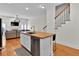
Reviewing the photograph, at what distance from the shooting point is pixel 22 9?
169 cm

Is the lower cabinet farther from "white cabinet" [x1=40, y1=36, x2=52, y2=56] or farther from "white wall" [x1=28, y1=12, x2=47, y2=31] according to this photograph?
"white wall" [x1=28, y1=12, x2=47, y2=31]

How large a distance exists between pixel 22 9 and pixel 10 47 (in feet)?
2.51

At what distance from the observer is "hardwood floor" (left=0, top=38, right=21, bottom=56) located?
5.50 feet

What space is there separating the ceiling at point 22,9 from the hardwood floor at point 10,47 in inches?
20.6

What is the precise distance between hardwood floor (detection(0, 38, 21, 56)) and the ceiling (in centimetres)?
52

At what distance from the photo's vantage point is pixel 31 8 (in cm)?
171

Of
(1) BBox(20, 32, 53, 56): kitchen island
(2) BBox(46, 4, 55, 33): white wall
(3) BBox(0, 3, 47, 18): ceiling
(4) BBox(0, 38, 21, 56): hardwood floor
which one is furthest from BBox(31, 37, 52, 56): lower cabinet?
(3) BBox(0, 3, 47, 18): ceiling

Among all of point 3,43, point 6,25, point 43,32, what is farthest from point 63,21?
point 3,43

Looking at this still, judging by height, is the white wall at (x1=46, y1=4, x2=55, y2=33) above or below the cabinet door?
above

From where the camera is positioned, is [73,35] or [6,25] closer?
[6,25]

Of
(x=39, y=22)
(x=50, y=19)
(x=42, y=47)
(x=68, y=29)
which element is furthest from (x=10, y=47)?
(x=68, y=29)

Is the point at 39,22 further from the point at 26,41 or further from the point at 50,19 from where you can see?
the point at 26,41

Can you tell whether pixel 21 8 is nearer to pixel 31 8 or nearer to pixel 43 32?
pixel 31 8

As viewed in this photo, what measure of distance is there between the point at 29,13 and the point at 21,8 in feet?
0.69
